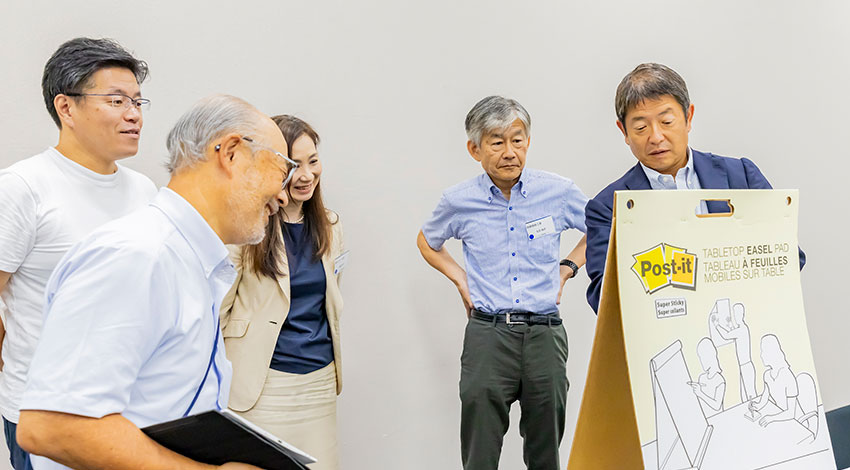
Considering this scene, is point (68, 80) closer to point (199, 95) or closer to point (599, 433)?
point (199, 95)

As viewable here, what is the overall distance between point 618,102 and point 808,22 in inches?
126

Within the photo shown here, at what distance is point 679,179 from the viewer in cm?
164

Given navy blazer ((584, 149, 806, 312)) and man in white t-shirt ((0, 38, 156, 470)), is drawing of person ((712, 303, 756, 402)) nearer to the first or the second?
navy blazer ((584, 149, 806, 312))

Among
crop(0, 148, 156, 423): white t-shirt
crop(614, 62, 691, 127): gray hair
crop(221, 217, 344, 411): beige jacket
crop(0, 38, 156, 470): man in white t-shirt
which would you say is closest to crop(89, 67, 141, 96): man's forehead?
crop(0, 38, 156, 470): man in white t-shirt

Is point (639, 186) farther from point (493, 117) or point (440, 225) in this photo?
point (440, 225)

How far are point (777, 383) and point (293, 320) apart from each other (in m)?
1.39

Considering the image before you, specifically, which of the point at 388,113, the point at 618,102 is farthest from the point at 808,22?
the point at 618,102

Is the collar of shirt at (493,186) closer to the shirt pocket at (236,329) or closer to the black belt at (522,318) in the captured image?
the black belt at (522,318)

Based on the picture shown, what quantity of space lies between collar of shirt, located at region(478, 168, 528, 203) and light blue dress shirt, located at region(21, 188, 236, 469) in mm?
1571

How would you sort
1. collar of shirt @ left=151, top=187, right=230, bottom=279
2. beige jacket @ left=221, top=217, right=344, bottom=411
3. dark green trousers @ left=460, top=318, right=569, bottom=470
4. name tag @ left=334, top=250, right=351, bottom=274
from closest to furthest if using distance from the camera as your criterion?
collar of shirt @ left=151, top=187, right=230, bottom=279, beige jacket @ left=221, top=217, right=344, bottom=411, name tag @ left=334, top=250, right=351, bottom=274, dark green trousers @ left=460, top=318, right=569, bottom=470

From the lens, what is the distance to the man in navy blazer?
1562mm

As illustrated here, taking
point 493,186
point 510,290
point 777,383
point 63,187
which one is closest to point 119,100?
point 63,187

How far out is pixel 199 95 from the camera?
93.9 inches

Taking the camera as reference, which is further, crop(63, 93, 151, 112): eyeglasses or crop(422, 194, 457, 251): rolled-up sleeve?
crop(422, 194, 457, 251): rolled-up sleeve
